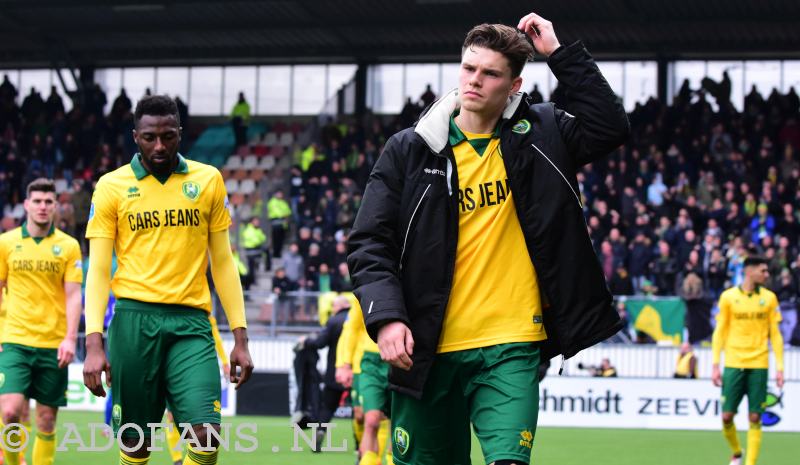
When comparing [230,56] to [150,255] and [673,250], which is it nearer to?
[673,250]

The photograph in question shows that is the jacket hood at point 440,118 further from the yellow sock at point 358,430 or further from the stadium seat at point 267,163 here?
Answer: the stadium seat at point 267,163

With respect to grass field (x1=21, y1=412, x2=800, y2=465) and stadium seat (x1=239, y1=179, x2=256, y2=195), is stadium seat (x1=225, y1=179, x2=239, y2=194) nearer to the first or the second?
stadium seat (x1=239, y1=179, x2=256, y2=195)

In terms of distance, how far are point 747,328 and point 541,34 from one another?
947cm

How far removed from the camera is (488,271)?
16.8 feet

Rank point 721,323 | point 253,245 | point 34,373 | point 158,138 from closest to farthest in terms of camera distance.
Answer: point 158,138 < point 34,373 < point 721,323 < point 253,245

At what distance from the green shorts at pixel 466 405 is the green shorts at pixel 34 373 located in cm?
560

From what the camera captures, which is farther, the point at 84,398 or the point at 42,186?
the point at 84,398

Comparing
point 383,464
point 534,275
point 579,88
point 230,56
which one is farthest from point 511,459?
point 230,56

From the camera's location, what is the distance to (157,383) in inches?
268

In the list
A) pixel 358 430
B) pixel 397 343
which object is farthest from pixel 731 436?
pixel 397 343

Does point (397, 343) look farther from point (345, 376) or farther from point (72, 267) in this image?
point (345, 376)

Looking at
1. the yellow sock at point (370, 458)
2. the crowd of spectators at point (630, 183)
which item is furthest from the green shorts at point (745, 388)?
the crowd of spectators at point (630, 183)

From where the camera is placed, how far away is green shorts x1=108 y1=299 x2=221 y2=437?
6.75 m

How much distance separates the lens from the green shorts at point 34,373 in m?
9.95
